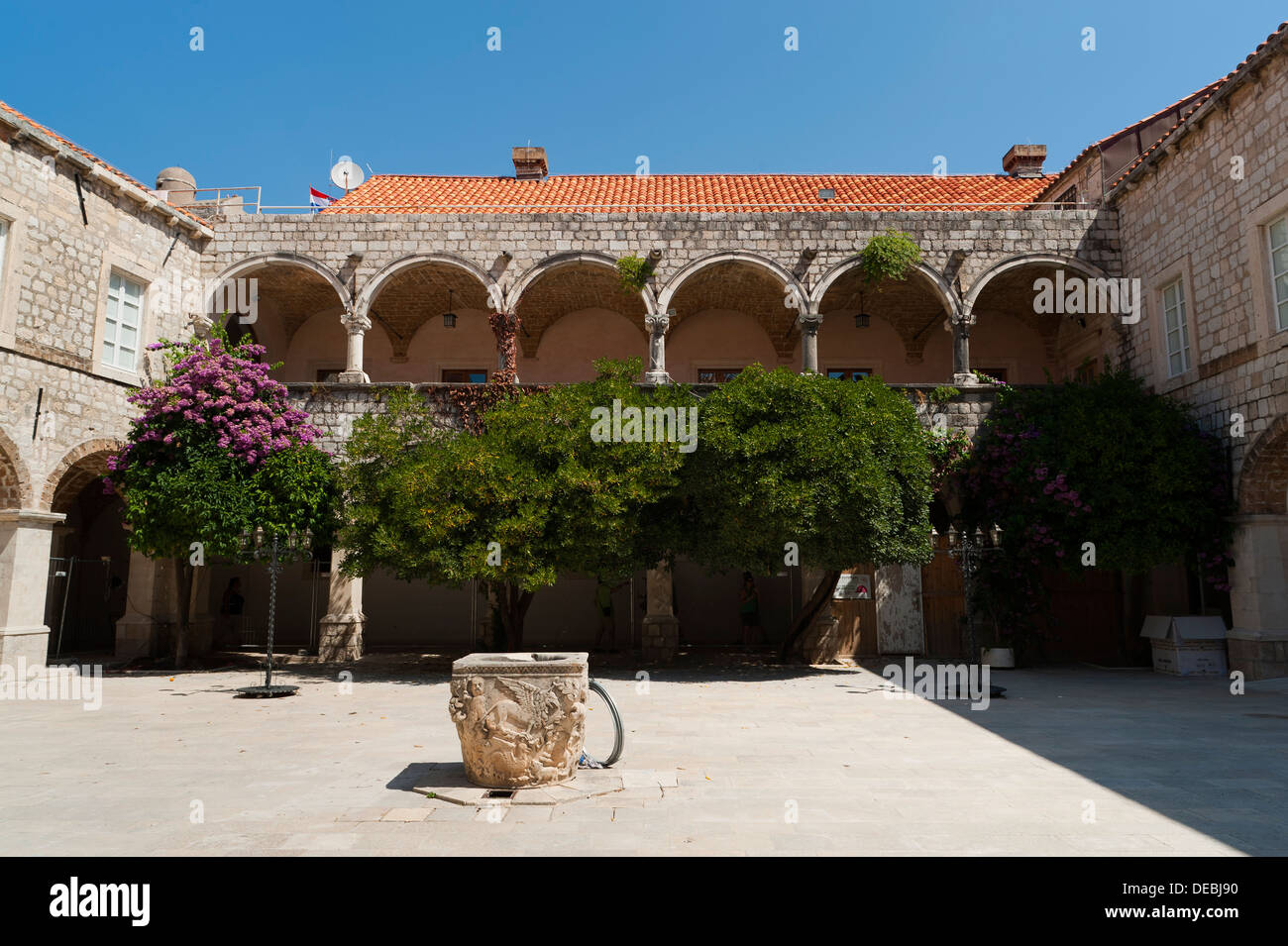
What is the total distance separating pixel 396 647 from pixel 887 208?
13.8m

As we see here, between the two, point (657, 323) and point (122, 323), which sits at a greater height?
point (657, 323)

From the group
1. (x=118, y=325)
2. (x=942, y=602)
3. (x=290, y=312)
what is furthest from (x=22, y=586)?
(x=942, y=602)

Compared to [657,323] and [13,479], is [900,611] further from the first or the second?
[13,479]

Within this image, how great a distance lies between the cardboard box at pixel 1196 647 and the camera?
516 inches

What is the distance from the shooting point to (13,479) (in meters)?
12.6

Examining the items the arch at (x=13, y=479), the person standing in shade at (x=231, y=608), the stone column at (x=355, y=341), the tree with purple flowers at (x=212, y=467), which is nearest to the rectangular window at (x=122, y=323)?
the tree with purple flowers at (x=212, y=467)

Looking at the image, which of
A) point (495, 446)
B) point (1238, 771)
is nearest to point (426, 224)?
point (495, 446)

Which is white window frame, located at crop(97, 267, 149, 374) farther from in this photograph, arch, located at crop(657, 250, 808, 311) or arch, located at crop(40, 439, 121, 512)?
arch, located at crop(657, 250, 808, 311)

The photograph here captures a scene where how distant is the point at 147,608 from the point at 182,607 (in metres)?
1.04

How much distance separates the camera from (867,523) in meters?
12.3

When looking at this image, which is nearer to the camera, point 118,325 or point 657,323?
point 118,325

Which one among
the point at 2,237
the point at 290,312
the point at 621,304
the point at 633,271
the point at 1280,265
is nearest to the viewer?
the point at 1280,265

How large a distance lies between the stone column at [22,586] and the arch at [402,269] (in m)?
6.12
